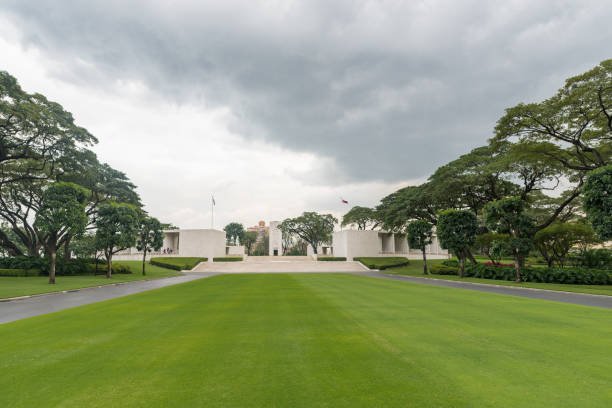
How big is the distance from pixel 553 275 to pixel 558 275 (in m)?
0.27

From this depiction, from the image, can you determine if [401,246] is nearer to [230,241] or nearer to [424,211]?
[424,211]

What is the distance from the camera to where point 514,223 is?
2195 centimetres

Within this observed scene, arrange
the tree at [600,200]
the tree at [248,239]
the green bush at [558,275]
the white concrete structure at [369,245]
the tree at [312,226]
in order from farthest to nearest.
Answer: the tree at [248,239], the tree at [312,226], the white concrete structure at [369,245], the green bush at [558,275], the tree at [600,200]

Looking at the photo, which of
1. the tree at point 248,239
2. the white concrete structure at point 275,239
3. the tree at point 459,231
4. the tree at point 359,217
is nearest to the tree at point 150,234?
the tree at point 459,231

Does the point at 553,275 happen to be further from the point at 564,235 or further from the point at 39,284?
the point at 39,284

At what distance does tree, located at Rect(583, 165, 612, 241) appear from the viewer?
51.2 feet

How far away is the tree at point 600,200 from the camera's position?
1560 centimetres

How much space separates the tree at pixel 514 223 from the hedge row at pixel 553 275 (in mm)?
860

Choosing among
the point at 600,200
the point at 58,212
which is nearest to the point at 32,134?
the point at 58,212

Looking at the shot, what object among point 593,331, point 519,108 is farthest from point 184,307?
point 519,108

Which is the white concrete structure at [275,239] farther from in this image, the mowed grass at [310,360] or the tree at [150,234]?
the mowed grass at [310,360]

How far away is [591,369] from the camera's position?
13.4 feet

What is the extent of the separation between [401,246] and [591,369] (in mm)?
56021

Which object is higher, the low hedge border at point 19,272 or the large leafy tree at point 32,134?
the large leafy tree at point 32,134
